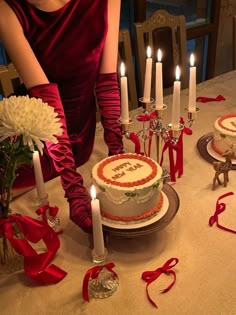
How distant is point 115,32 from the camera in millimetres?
1324

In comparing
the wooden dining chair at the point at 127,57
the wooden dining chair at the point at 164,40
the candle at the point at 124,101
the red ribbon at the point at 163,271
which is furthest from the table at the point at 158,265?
the wooden dining chair at the point at 164,40

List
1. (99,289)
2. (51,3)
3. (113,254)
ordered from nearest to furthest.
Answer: (99,289) < (113,254) < (51,3)

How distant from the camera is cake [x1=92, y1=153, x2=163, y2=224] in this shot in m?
0.91

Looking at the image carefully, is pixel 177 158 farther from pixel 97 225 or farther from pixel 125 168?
pixel 97 225

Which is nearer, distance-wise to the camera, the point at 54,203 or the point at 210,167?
the point at 54,203

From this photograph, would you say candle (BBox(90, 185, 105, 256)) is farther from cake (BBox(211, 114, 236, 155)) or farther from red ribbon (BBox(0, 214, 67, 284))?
cake (BBox(211, 114, 236, 155))

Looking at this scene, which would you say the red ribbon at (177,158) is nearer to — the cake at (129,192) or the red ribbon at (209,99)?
the cake at (129,192)

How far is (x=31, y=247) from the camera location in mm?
851

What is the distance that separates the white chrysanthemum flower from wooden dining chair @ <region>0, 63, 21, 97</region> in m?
0.75

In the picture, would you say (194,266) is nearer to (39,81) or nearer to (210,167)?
(210,167)

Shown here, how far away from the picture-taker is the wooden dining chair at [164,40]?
6.39ft

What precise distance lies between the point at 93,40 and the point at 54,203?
530 millimetres

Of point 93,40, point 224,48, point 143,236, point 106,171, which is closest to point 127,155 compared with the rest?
point 106,171

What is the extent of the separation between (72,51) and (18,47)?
0.66 feet
